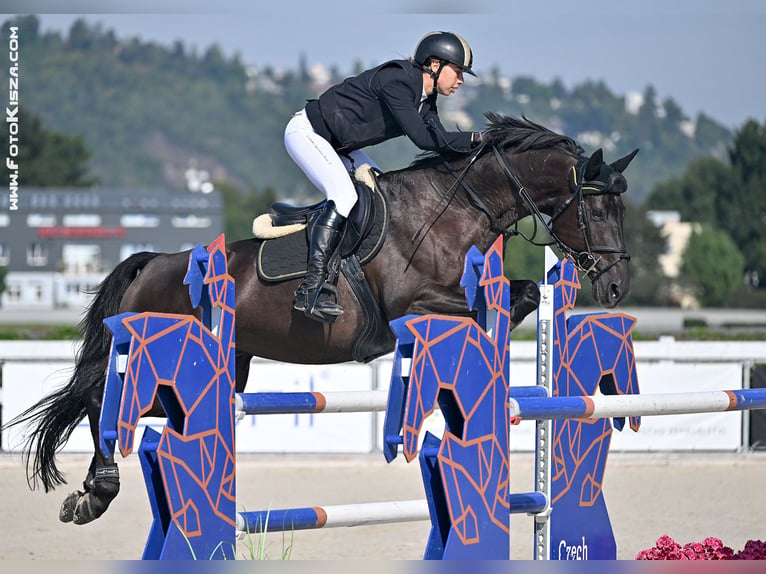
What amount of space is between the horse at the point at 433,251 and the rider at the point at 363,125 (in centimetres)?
14

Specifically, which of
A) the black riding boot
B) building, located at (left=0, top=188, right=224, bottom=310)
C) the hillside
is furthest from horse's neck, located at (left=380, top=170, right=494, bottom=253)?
the hillside

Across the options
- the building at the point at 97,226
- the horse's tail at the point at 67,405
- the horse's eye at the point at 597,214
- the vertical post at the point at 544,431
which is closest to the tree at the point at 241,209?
the building at the point at 97,226

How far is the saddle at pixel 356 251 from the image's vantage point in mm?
4117

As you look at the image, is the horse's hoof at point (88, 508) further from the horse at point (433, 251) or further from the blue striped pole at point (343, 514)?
the blue striped pole at point (343, 514)

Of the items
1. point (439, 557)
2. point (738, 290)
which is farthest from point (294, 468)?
point (738, 290)

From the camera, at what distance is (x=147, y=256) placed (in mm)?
4730

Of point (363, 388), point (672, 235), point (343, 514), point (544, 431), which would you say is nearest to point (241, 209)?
point (672, 235)

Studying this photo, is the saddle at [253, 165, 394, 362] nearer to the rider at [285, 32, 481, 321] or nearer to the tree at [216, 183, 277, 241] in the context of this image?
the rider at [285, 32, 481, 321]

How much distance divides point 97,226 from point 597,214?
55790 millimetres

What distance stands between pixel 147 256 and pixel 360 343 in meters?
1.14

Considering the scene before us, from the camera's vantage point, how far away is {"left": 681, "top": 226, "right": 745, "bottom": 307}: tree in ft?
172

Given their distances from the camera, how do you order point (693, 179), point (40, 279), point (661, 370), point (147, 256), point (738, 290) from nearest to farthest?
point (147, 256) → point (661, 370) → point (40, 279) → point (738, 290) → point (693, 179)

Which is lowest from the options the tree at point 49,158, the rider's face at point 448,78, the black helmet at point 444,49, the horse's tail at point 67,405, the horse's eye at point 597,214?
the horse's tail at point 67,405

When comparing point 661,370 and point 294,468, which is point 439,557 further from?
point 661,370
